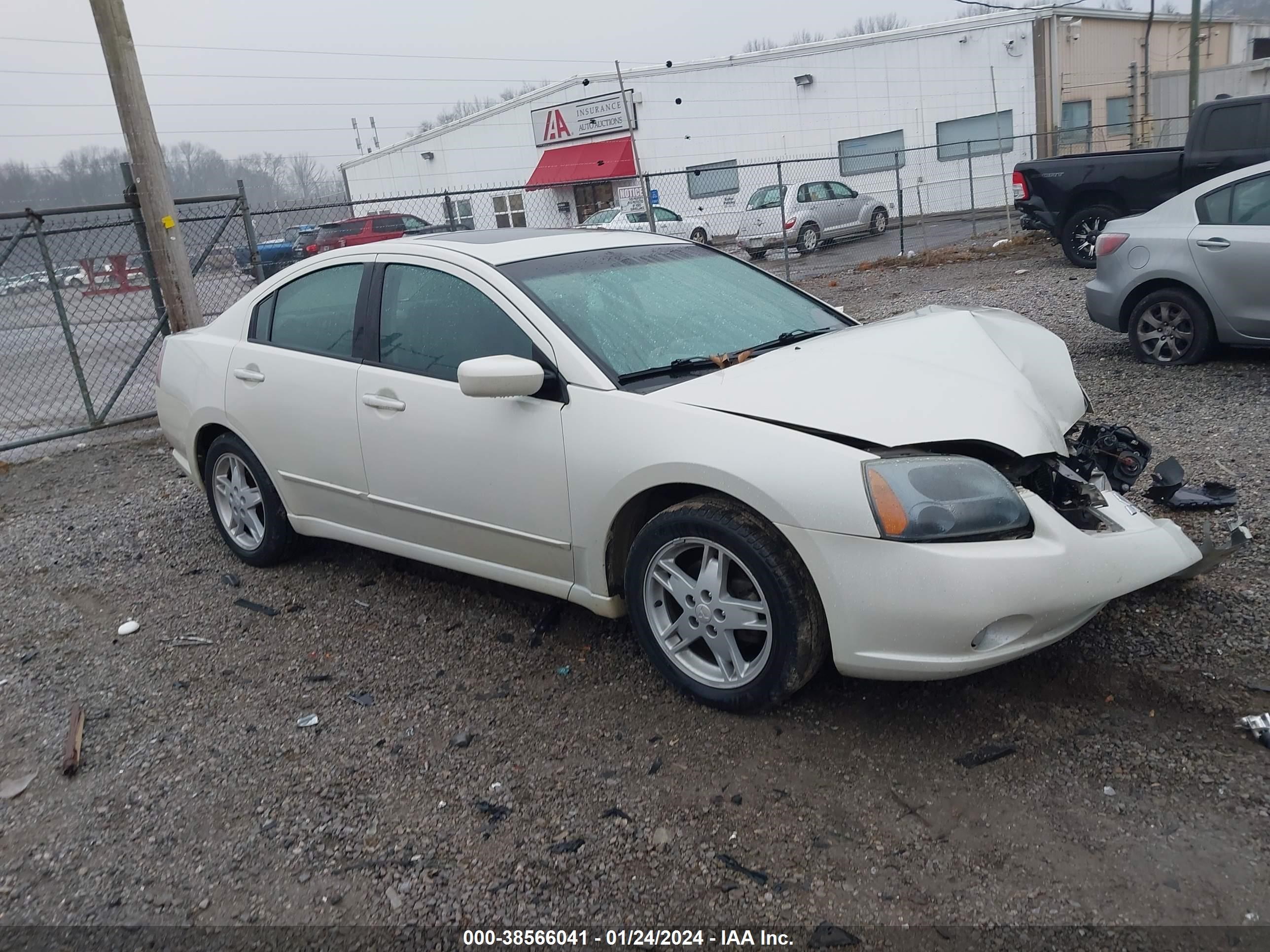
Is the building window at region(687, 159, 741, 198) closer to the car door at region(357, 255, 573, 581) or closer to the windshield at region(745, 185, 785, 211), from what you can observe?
the windshield at region(745, 185, 785, 211)

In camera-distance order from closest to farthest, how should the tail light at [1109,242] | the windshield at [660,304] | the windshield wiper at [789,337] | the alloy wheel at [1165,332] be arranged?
the windshield at [660,304] < the windshield wiper at [789,337] < the alloy wheel at [1165,332] < the tail light at [1109,242]

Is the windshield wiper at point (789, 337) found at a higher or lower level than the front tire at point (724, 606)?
higher

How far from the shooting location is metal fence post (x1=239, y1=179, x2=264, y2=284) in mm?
9602

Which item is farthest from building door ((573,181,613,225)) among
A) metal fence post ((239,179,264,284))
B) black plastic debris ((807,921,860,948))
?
black plastic debris ((807,921,860,948))

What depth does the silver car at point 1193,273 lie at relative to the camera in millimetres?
6699

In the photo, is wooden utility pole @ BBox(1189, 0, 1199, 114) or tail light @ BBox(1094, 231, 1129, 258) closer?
tail light @ BBox(1094, 231, 1129, 258)

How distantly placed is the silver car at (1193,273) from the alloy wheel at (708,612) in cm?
531

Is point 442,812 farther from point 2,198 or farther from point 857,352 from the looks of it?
point 2,198

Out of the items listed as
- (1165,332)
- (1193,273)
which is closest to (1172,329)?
(1165,332)

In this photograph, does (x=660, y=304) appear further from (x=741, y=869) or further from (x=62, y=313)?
(x=62, y=313)

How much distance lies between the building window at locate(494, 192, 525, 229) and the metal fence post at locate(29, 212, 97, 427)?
20.3 meters

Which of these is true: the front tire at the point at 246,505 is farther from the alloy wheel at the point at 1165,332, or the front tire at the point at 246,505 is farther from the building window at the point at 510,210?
the building window at the point at 510,210

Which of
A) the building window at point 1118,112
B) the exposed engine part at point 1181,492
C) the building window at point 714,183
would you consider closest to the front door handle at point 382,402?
the exposed engine part at point 1181,492

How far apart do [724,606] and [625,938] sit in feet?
3.62
